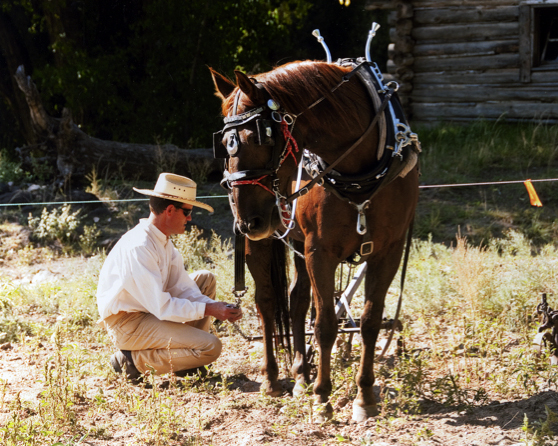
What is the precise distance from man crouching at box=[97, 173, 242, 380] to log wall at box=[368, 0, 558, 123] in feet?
25.5

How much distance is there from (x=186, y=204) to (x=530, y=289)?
9.70 feet

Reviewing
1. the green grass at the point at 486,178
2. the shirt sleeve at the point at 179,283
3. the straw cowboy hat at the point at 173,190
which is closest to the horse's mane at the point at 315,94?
the straw cowboy hat at the point at 173,190

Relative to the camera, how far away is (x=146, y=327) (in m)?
4.26

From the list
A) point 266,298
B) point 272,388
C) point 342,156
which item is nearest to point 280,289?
point 266,298

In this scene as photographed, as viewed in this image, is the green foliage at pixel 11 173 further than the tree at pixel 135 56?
No

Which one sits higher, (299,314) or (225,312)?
(225,312)

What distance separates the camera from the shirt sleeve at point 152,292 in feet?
13.5

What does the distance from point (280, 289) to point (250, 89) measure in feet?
5.84

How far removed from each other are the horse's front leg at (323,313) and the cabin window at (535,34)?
805 cm

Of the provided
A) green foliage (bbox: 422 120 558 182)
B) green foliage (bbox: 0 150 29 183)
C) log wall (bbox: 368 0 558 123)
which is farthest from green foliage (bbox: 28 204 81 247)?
log wall (bbox: 368 0 558 123)

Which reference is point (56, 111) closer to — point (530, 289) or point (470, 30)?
point (470, 30)

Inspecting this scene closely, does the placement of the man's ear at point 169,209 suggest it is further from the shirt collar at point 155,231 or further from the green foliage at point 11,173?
the green foliage at point 11,173

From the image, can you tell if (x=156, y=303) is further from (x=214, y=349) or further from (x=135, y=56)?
(x=135, y=56)

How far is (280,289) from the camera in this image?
176 inches
